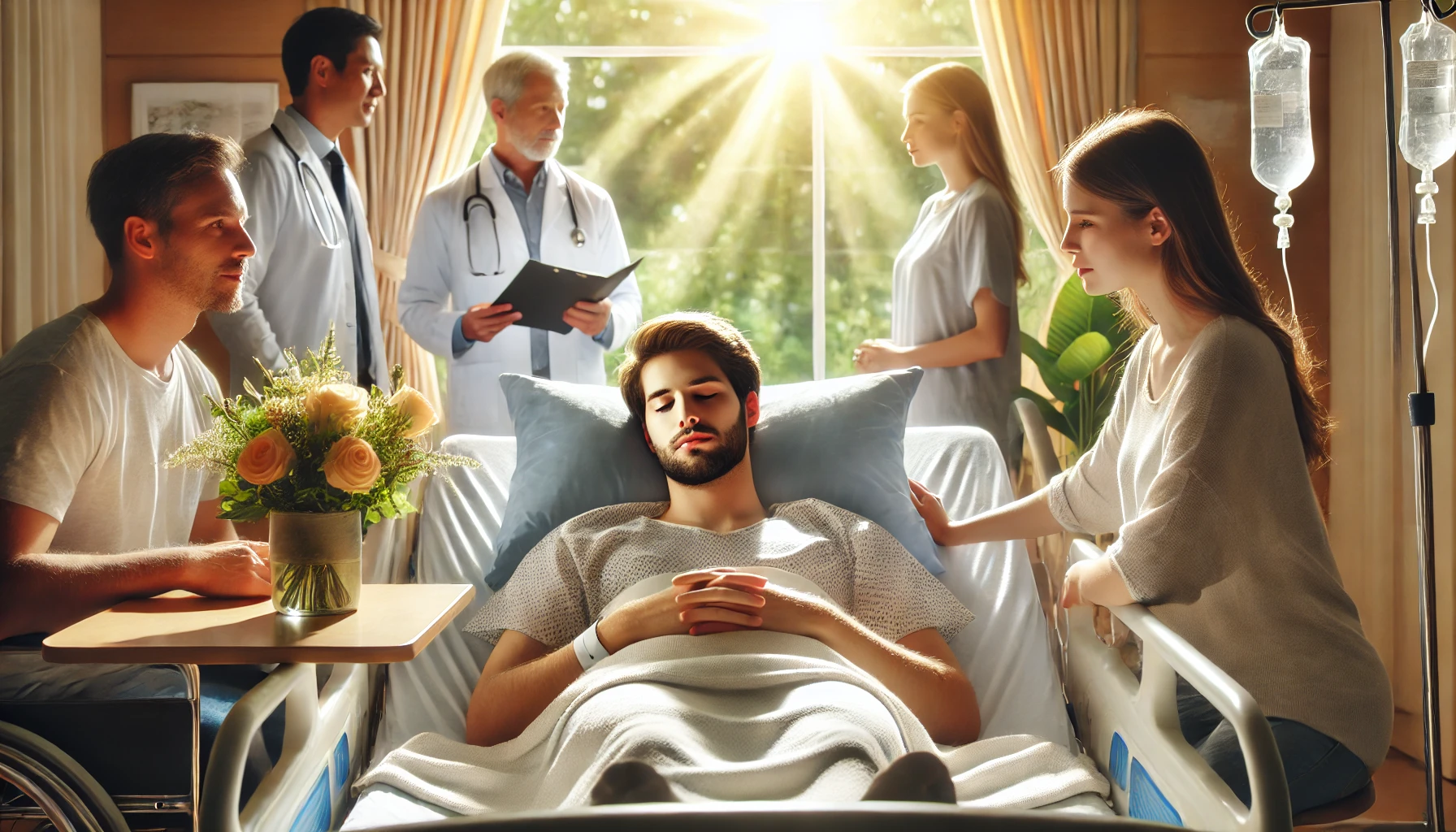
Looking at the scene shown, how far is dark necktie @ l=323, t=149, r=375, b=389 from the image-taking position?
3.13 m

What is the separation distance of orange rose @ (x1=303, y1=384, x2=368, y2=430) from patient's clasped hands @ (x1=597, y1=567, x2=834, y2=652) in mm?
488

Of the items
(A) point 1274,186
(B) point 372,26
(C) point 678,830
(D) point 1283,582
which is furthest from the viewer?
(B) point 372,26

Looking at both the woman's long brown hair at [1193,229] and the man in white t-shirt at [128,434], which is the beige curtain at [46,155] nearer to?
the man in white t-shirt at [128,434]

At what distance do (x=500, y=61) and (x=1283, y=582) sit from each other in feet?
8.37

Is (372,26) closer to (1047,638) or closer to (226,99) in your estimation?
(226,99)

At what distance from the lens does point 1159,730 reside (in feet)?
5.13

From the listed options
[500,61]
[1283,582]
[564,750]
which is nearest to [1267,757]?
[1283,582]

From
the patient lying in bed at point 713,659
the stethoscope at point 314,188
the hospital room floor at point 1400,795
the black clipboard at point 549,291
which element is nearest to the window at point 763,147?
the stethoscope at point 314,188

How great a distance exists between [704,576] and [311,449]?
0.59 m

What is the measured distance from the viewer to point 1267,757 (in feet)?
4.16

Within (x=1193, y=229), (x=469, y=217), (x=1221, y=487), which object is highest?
(x=469, y=217)

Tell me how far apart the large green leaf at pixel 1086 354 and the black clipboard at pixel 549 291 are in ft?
4.52

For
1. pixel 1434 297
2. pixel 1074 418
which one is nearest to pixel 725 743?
pixel 1074 418

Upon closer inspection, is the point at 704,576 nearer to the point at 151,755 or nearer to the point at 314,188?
the point at 151,755
